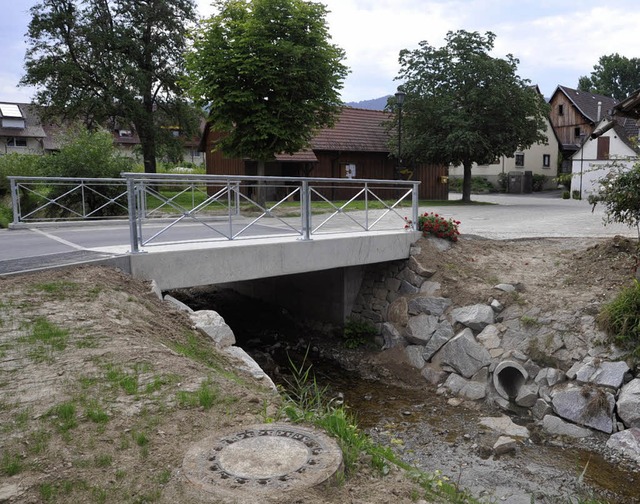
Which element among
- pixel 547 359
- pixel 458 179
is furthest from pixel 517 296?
pixel 458 179

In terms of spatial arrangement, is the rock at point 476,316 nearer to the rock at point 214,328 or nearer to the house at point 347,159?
the rock at point 214,328

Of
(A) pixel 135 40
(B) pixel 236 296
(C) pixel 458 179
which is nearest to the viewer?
(B) pixel 236 296

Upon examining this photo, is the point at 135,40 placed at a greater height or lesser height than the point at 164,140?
greater

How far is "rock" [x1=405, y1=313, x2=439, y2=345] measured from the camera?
457 inches

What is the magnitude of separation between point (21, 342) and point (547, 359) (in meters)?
7.97

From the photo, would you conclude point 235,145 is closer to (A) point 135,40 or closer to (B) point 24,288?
(A) point 135,40

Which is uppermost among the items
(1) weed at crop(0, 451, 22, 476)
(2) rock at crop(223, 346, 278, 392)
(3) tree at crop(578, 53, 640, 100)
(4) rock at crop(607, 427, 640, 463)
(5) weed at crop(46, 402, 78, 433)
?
(3) tree at crop(578, 53, 640, 100)

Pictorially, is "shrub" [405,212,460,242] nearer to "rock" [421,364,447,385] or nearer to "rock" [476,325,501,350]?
"rock" [476,325,501,350]

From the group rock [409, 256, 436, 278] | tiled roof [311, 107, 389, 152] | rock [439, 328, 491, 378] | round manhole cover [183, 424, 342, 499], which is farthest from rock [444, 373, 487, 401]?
tiled roof [311, 107, 389, 152]

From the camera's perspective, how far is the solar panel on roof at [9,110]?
182 feet

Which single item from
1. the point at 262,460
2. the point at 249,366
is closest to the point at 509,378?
the point at 249,366

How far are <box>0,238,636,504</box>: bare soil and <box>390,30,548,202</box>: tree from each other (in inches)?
800

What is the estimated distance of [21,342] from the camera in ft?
19.0

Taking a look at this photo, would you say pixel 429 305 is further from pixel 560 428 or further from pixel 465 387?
pixel 560 428
